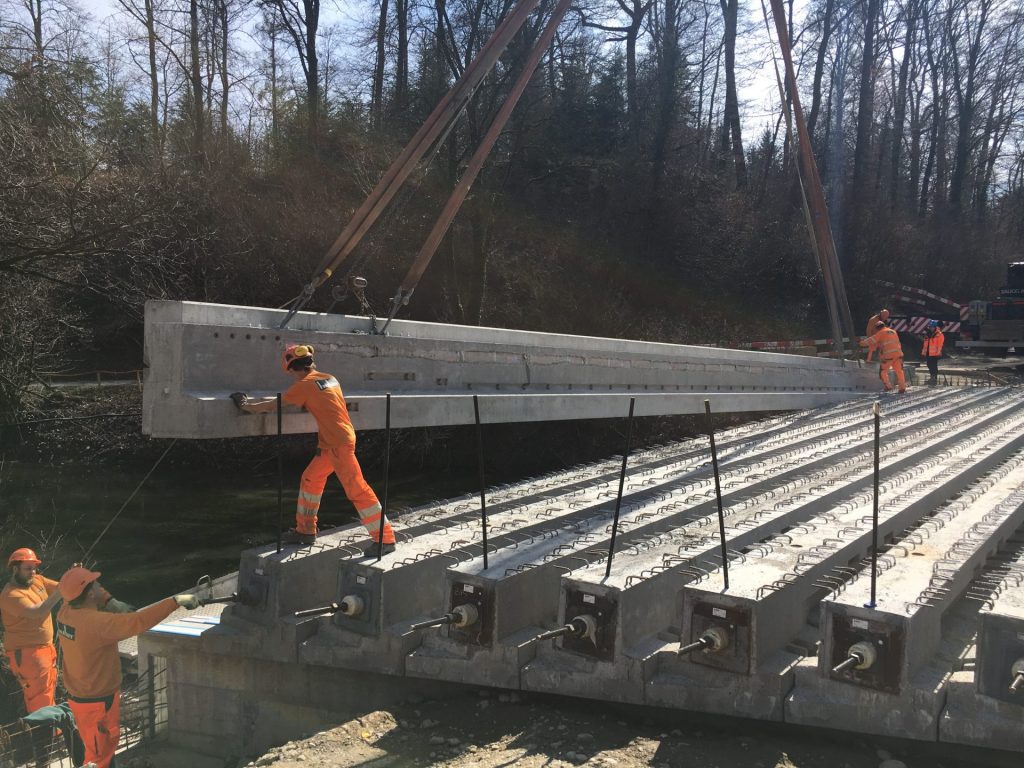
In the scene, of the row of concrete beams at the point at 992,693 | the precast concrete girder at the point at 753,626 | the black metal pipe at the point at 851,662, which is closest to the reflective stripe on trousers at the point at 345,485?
the precast concrete girder at the point at 753,626

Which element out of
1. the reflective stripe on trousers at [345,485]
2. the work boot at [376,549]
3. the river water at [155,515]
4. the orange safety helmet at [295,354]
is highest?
the orange safety helmet at [295,354]

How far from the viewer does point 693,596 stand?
14.9 ft

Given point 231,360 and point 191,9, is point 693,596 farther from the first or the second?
point 191,9

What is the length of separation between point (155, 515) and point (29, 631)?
8.96 m

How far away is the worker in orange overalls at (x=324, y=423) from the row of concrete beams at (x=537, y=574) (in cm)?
88

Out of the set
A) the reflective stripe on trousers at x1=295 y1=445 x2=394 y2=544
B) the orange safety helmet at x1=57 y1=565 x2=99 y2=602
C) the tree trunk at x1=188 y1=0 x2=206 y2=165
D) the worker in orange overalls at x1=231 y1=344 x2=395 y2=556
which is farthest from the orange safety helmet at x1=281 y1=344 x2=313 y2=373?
the tree trunk at x1=188 y1=0 x2=206 y2=165

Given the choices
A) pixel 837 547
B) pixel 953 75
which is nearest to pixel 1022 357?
pixel 953 75

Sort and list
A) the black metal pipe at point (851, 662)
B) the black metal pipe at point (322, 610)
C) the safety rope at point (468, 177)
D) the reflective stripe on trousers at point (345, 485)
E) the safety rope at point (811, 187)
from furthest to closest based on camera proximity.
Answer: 1. the safety rope at point (811, 187)
2. the safety rope at point (468, 177)
3. the reflective stripe on trousers at point (345, 485)
4. the black metal pipe at point (322, 610)
5. the black metal pipe at point (851, 662)

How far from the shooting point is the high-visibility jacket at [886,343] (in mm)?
14755

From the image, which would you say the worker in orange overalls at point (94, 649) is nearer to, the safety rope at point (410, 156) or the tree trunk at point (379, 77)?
the safety rope at point (410, 156)

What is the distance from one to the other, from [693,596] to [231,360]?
11.7ft

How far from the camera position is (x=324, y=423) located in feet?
18.1

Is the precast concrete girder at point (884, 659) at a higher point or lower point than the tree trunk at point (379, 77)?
lower

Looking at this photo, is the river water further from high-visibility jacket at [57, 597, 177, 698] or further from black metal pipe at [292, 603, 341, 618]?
black metal pipe at [292, 603, 341, 618]
